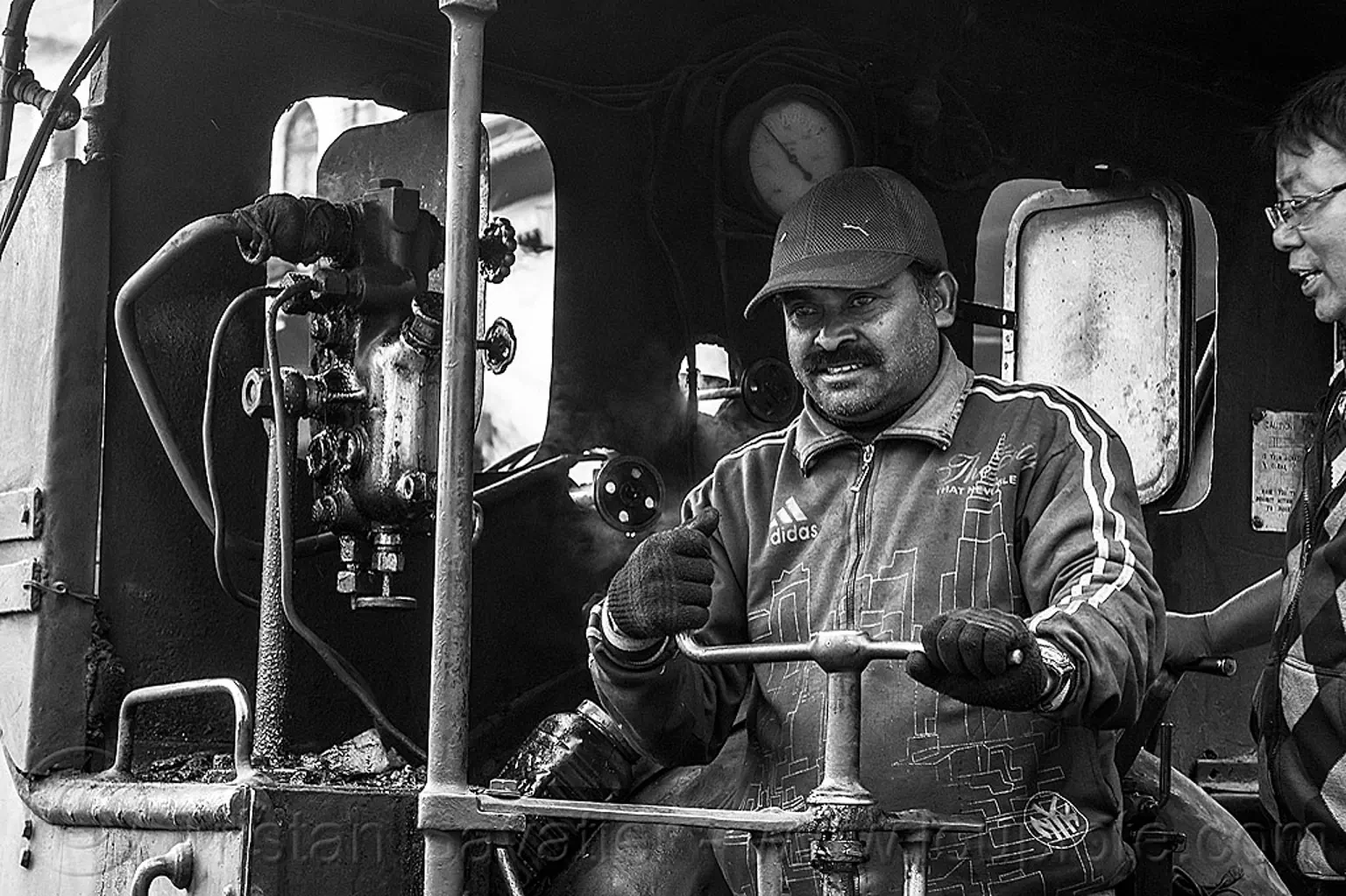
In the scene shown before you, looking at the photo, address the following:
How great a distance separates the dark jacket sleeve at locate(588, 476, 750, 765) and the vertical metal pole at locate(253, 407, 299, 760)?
647 mm

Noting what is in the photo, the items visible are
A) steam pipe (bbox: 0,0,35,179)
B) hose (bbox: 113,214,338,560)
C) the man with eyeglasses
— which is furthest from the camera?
steam pipe (bbox: 0,0,35,179)

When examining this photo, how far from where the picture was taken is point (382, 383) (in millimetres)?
3562

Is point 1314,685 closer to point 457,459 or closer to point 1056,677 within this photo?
point 1056,677

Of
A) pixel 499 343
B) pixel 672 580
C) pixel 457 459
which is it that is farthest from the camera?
pixel 499 343

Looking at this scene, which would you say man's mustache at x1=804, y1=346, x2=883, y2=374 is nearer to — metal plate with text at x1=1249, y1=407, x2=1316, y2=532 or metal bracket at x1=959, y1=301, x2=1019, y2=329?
metal bracket at x1=959, y1=301, x2=1019, y2=329

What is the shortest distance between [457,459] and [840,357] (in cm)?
81

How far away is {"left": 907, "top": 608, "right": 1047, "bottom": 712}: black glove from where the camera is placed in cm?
223

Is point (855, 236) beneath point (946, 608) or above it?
above

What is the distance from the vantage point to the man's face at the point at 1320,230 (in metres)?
2.90

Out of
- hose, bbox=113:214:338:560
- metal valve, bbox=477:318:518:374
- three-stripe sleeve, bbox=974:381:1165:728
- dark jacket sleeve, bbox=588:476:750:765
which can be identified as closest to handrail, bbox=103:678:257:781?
hose, bbox=113:214:338:560

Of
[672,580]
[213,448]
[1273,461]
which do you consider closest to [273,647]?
[213,448]

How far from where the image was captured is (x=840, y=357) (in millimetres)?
3107

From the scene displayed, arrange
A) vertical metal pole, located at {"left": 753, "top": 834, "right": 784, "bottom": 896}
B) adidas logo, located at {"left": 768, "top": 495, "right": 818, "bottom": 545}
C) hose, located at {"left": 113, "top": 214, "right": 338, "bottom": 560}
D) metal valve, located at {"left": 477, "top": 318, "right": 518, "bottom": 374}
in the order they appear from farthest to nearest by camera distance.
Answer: hose, located at {"left": 113, "top": 214, "right": 338, "bottom": 560}, metal valve, located at {"left": 477, "top": 318, "right": 518, "bottom": 374}, adidas logo, located at {"left": 768, "top": 495, "right": 818, "bottom": 545}, vertical metal pole, located at {"left": 753, "top": 834, "right": 784, "bottom": 896}

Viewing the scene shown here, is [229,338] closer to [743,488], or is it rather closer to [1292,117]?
[743,488]
